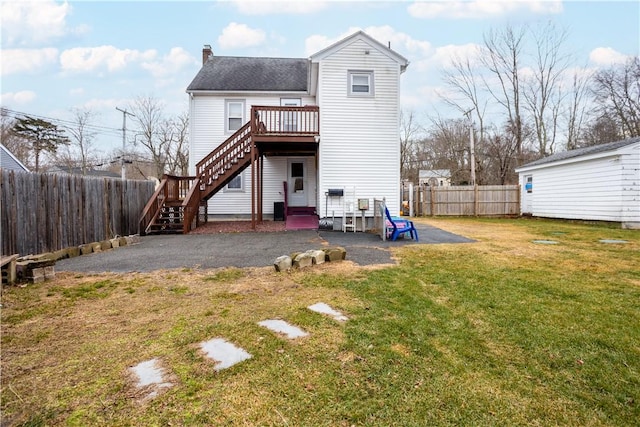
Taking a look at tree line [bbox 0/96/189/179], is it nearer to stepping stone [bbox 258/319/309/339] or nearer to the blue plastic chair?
the blue plastic chair

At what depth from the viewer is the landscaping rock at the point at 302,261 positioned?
5.50 m

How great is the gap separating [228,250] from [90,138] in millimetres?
33079

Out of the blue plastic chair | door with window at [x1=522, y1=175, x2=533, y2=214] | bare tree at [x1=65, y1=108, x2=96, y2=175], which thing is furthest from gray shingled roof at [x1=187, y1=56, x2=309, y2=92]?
bare tree at [x1=65, y1=108, x2=96, y2=175]

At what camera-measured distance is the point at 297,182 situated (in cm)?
1445

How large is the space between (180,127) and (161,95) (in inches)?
151

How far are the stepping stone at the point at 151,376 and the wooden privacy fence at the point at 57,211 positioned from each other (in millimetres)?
5398

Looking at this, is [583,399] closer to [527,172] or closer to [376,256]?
[376,256]

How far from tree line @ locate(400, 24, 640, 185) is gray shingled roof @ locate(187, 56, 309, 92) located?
13.6 m

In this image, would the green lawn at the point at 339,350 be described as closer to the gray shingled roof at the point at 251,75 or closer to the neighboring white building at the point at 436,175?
the gray shingled roof at the point at 251,75

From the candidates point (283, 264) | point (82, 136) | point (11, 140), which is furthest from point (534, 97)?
point (11, 140)

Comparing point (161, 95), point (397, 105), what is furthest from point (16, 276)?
point (161, 95)

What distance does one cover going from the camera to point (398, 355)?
256 cm

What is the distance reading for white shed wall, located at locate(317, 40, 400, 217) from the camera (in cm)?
1089

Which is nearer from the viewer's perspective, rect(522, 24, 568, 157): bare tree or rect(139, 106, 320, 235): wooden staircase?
rect(139, 106, 320, 235): wooden staircase
